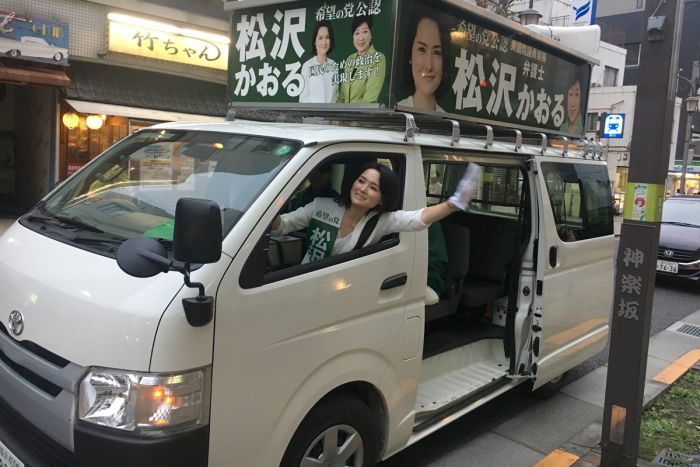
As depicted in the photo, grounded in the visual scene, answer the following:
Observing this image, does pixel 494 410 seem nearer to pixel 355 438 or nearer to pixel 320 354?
pixel 355 438

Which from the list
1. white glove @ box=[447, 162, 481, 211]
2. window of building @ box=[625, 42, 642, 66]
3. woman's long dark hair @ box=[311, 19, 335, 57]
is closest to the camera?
white glove @ box=[447, 162, 481, 211]

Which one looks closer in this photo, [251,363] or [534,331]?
[251,363]

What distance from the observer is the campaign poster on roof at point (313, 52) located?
10.8 ft

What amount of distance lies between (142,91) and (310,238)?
412 inches

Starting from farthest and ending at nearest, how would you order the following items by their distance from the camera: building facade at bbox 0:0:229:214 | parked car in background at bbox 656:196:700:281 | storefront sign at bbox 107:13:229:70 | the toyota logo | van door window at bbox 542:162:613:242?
storefront sign at bbox 107:13:229:70 < building facade at bbox 0:0:229:214 < parked car in background at bbox 656:196:700:281 < van door window at bbox 542:162:613:242 < the toyota logo

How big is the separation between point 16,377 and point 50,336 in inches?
12.0

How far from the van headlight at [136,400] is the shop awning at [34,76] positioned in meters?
10.1

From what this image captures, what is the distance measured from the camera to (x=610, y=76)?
1390 inches

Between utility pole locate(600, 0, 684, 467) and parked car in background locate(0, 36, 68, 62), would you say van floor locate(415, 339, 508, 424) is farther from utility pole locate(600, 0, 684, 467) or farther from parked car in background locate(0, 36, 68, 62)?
parked car in background locate(0, 36, 68, 62)

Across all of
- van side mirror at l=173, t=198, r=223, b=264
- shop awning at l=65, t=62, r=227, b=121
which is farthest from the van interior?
shop awning at l=65, t=62, r=227, b=121

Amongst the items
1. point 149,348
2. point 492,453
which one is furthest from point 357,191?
point 492,453

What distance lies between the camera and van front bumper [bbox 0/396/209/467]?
203cm

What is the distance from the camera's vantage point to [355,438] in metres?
2.84

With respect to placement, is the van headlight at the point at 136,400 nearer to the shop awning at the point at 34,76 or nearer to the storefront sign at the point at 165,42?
the shop awning at the point at 34,76
